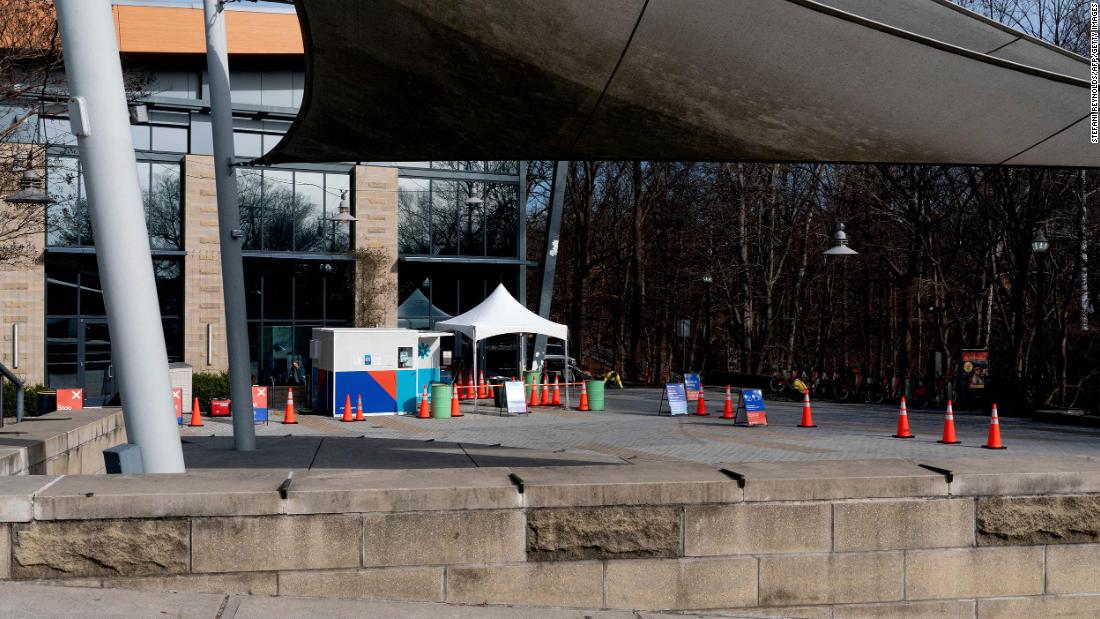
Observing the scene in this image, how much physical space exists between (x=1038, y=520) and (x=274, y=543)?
451 cm

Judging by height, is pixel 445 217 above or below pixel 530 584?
above

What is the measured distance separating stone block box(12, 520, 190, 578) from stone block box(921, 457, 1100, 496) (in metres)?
4.43

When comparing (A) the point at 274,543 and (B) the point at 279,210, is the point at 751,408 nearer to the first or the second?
(A) the point at 274,543

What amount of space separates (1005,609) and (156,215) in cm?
3516

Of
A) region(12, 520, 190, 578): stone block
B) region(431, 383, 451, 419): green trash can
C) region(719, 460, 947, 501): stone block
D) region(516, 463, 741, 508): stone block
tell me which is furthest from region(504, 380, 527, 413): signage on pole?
region(12, 520, 190, 578): stone block

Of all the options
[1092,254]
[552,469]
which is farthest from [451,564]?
[1092,254]

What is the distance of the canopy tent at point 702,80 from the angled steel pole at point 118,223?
1.95 metres

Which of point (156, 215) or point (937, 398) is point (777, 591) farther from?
point (156, 215)

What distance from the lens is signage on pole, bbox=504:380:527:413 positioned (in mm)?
25531

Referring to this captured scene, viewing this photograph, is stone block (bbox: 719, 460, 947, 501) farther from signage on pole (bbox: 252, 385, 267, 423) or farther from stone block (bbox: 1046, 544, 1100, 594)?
signage on pole (bbox: 252, 385, 267, 423)

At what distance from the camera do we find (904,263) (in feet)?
160

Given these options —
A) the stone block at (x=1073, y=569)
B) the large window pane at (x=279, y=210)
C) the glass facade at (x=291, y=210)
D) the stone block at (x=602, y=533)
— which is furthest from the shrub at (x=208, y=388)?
the stone block at (x=1073, y=569)

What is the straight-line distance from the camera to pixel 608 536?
5.76 metres

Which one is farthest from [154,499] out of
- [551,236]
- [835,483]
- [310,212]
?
[310,212]
